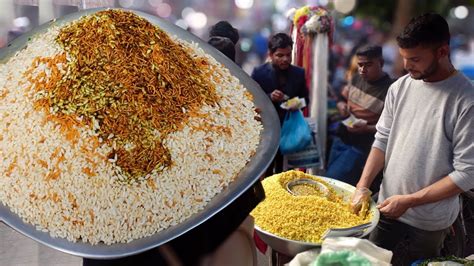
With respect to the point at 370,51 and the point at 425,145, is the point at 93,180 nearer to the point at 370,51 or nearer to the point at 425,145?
the point at 425,145

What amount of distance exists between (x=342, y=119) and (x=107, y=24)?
2.75m

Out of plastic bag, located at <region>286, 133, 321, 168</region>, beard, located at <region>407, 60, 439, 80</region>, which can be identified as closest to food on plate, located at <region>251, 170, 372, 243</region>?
beard, located at <region>407, 60, 439, 80</region>

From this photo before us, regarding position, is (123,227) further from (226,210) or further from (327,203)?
(327,203)

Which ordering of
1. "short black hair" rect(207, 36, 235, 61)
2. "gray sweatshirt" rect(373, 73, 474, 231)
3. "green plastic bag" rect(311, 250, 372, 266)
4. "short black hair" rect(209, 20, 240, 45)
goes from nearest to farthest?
"green plastic bag" rect(311, 250, 372, 266) → "gray sweatshirt" rect(373, 73, 474, 231) → "short black hair" rect(207, 36, 235, 61) → "short black hair" rect(209, 20, 240, 45)

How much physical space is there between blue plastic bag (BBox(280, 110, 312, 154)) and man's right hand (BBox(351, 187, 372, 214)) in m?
1.29

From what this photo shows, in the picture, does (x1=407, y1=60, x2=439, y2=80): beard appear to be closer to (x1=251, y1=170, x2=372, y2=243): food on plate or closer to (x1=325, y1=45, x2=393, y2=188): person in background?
(x1=251, y1=170, x2=372, y2=243): food on plate

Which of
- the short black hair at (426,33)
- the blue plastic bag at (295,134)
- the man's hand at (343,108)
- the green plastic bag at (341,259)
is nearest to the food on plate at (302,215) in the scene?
the green plastic bag at (341,259)

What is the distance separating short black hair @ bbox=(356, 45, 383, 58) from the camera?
2.97 meters

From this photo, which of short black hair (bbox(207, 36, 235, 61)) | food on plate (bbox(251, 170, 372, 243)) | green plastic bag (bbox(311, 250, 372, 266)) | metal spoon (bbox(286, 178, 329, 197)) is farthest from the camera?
short black hair (bbox(207, 36, 235, 61))

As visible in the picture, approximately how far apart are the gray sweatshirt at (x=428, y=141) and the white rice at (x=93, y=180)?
107 cm

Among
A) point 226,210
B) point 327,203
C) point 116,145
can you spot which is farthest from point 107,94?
point 327,203

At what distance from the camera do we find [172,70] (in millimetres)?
1202

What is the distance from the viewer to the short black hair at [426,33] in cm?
186

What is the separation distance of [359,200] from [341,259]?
77cm
